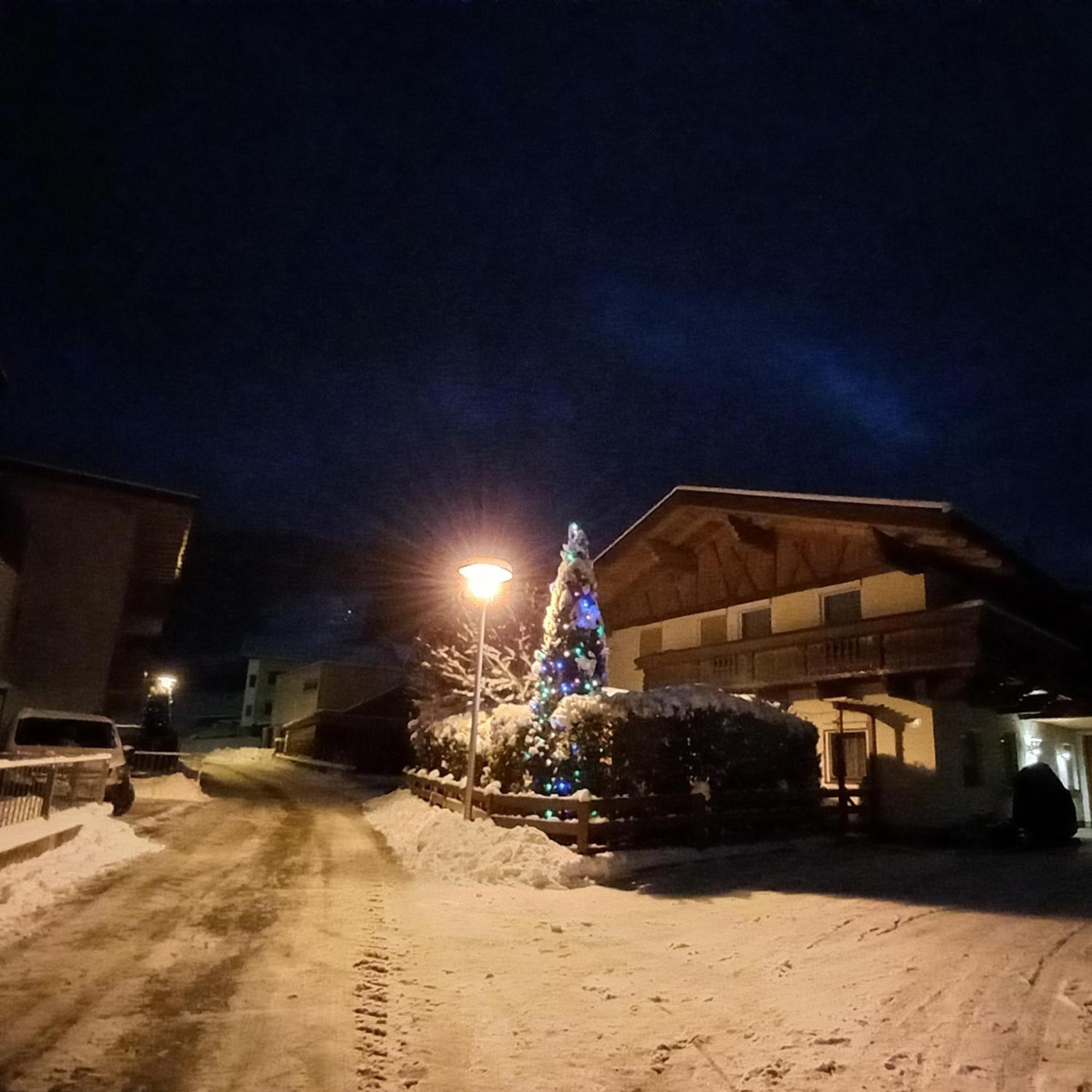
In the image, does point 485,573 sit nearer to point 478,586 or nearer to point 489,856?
point 478,586

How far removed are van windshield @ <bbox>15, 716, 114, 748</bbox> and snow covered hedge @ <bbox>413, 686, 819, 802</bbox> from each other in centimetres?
702

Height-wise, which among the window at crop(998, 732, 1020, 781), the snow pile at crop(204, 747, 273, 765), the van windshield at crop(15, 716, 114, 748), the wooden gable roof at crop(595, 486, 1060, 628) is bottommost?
the snow pile at crop(204, 747, 273, 765)

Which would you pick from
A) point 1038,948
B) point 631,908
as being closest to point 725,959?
point 631,908

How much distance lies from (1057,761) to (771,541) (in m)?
10.3

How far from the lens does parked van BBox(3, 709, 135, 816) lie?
14328 millimetres

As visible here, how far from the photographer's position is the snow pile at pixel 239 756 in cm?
4709

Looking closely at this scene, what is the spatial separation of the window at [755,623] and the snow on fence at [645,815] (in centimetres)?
702

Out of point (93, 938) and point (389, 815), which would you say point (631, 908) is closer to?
point (93, 938)

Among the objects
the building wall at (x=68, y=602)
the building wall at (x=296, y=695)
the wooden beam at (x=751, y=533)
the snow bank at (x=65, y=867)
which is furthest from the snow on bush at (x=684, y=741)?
the building wall at (x=296, y=695)

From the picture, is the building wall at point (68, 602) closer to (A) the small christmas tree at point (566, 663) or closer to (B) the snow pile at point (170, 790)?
(B) the snow pile at point (170, 790)

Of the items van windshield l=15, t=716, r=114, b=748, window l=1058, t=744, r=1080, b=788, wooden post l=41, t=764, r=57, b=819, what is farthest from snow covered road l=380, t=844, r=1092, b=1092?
window l=1058, t=744, r=1080, b=788

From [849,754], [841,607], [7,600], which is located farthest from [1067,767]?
[7,600]

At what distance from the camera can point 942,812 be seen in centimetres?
1697

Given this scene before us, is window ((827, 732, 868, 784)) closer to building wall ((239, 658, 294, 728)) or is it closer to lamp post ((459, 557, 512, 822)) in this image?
lamp post ((459, 557, 512, 822))
